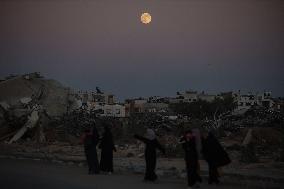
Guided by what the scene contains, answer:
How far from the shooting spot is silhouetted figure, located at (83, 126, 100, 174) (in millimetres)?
14953

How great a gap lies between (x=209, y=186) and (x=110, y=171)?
425 cm

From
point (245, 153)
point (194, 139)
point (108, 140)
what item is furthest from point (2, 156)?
point (194, 139)

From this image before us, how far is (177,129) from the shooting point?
102 ft

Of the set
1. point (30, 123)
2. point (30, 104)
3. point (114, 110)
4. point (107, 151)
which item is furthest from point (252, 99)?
point (107, 151)

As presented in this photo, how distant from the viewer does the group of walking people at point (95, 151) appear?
15.0 meters

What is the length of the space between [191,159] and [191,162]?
8cm

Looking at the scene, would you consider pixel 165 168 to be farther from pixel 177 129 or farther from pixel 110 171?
pixel 177 129

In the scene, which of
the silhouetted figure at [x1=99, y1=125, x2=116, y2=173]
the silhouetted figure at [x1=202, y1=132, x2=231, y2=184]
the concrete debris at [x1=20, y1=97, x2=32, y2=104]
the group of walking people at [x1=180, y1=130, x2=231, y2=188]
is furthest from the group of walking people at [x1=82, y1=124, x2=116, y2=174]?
the concrete debris at [x1=20, y1=97, x2=32, y2=104]

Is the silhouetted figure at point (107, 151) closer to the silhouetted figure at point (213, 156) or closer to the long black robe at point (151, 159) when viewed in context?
the long black robe at point (151, 159)

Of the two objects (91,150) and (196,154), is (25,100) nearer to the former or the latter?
(91,150)

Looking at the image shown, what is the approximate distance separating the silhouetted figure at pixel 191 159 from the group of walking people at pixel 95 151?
12.9 feet

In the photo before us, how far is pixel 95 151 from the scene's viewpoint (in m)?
15.1

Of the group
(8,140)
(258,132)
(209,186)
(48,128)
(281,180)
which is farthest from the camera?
(48,128)

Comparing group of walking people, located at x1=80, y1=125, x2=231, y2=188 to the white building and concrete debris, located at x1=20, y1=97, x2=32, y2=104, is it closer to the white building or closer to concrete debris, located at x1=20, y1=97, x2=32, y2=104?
concrete debris, located at x1=20, y1=97, x2=32, y2=104
